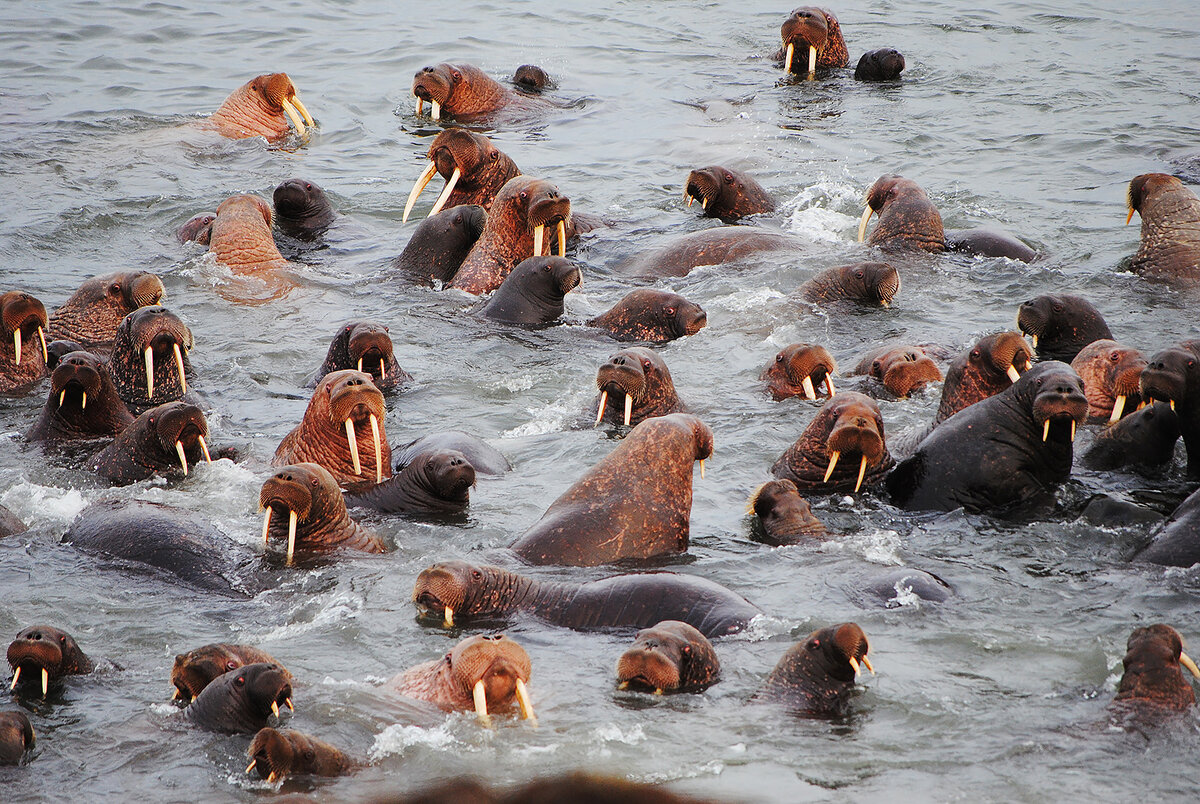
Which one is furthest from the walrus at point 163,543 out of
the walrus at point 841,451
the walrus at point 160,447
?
the walrus at point 841,451

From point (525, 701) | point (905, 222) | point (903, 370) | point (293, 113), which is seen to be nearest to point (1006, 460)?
point (903, 370)

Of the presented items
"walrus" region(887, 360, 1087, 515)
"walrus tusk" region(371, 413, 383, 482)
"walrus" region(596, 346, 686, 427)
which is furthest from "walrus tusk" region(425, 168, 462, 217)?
"walrus" region(887, 360, 1087, 515)

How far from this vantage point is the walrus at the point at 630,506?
22.3 ft

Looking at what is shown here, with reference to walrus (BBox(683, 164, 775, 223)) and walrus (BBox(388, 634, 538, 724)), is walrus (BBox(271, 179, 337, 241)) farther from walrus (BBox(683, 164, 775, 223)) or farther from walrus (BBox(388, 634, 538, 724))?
walrus (BBox(388, 634, 538, 724))

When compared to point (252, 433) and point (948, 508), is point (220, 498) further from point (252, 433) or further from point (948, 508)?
point (948, 508)

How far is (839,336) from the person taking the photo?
10.7 metres

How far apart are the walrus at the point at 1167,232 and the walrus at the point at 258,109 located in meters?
10.2

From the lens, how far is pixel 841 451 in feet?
25.0

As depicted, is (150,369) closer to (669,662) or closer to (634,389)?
(634,389)

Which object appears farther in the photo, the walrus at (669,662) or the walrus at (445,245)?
the walrus at (445,245)

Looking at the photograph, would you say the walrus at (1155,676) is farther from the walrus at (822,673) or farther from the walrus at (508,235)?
the walrus at (508,235)

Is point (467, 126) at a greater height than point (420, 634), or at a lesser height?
greater

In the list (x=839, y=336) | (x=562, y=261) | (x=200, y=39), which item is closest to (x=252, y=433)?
(x=562, y=261)

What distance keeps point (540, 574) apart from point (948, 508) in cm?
251
